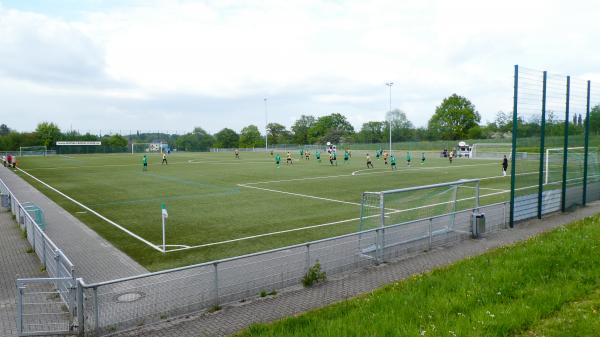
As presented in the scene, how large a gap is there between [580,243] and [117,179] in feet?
105

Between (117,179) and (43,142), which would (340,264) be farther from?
(43,142)

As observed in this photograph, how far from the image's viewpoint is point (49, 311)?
7.78 metres

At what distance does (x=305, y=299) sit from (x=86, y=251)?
24.7 ft

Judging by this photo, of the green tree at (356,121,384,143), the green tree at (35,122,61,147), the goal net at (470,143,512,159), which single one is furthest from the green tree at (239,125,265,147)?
the goal net at (470,143,512,159)

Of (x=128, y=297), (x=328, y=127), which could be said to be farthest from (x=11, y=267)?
(x=328, y=127)

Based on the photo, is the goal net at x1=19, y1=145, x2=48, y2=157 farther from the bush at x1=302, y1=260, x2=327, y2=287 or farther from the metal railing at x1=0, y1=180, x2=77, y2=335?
the bush at x1=302, y1=260, x2=327, y2=287

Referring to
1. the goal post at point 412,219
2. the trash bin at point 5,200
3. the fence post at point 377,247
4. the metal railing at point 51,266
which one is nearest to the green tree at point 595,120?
the goal post at point 412,219

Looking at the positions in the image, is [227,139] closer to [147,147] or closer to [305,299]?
[147,147]

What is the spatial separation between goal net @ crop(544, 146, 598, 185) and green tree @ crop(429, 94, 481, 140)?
104 metres

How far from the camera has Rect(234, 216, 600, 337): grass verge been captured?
5777 millimetres

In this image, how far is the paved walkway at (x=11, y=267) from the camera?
24.6ft

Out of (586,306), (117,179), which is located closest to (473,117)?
(117,179)

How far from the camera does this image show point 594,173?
18297mm

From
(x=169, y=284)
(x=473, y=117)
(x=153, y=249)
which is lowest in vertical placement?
(x=153, y=249)
